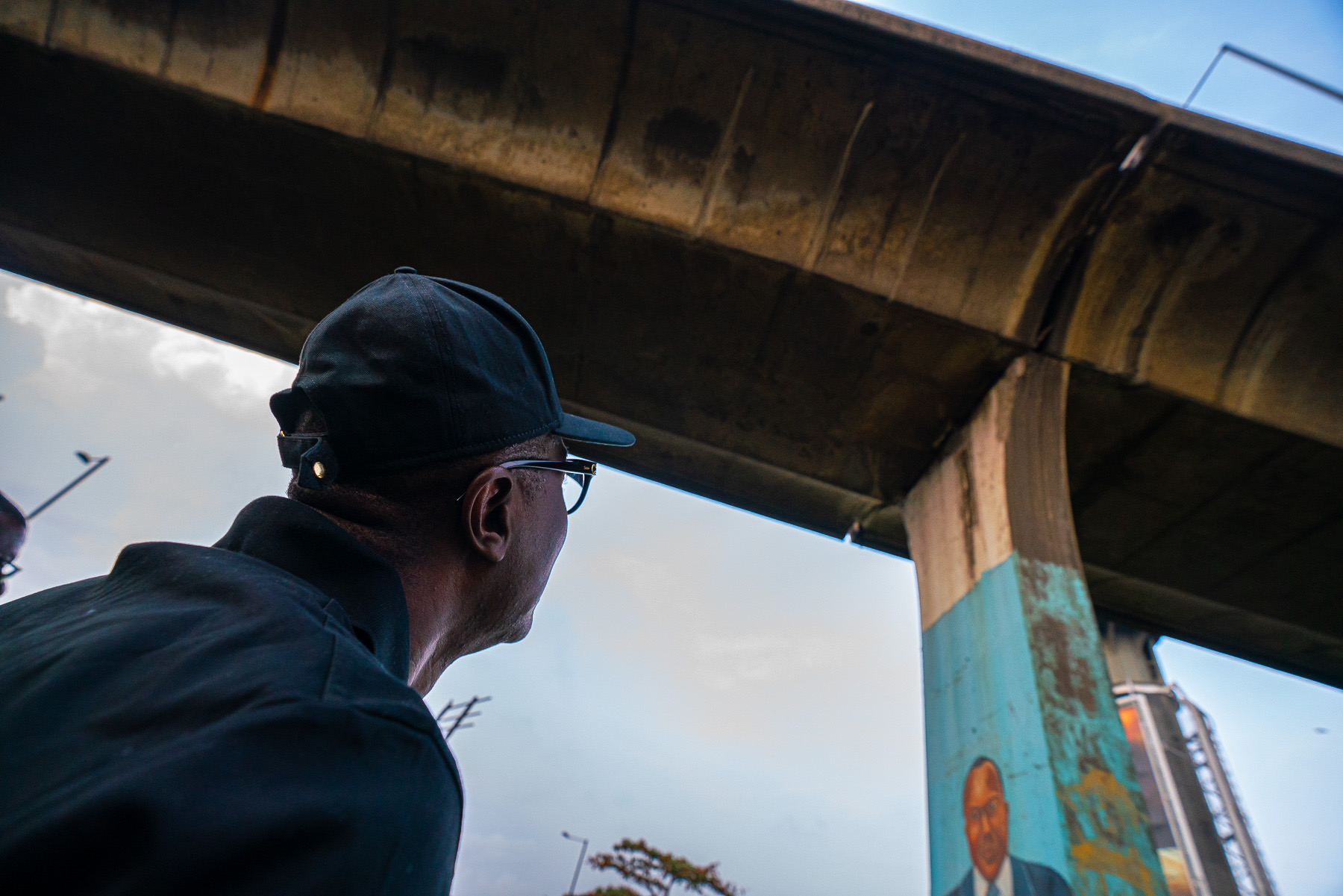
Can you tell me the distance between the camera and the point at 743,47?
15.0 ft

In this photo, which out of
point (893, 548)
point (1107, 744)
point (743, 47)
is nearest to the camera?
point (1107, 744)

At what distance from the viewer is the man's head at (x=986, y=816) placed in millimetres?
3934

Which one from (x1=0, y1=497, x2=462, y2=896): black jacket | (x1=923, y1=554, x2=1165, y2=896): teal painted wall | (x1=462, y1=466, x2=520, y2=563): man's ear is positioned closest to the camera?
(x1=0, y1=497, x2=462, y2=896): black jacket

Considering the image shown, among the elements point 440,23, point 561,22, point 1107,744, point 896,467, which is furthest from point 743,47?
point 1107,744

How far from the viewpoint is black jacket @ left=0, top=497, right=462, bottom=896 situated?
1.87 feet

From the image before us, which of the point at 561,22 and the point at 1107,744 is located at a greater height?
the point at 561,22

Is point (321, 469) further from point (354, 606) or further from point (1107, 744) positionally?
point (1107, 744)

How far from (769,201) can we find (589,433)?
3.61m

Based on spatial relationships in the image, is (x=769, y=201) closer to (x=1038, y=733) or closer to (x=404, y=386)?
(x=1038, y=733)

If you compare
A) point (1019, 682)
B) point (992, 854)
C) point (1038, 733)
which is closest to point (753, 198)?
point (1019, 682)

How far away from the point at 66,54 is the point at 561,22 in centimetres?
353

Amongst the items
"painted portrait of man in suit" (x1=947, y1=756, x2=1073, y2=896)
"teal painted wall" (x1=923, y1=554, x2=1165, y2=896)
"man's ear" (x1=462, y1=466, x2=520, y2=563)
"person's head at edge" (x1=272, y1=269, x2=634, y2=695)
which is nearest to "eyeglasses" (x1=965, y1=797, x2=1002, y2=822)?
"painted portrait of man in suit" (x1=947, y1=756, x2=1073, y2=896)

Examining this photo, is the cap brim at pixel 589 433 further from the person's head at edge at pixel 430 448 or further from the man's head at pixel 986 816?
the man's head at pixel 986 816

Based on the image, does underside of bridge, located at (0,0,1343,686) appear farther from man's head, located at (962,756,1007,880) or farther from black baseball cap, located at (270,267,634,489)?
black baseball cap, located at (270,267,634,489)
